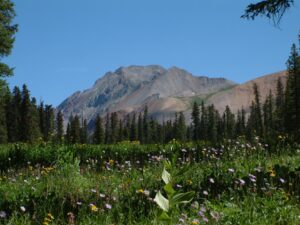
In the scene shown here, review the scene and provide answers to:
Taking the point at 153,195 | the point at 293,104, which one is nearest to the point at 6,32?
the point at 153,195

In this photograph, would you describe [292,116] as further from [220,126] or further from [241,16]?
[220,126]

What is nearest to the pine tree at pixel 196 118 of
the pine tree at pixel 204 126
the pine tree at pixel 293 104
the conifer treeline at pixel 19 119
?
the pine tree at pixel 204 126

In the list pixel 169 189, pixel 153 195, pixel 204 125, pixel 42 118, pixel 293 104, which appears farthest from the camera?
pixel 204 125

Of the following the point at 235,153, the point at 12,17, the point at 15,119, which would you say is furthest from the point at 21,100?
the point at 235,153

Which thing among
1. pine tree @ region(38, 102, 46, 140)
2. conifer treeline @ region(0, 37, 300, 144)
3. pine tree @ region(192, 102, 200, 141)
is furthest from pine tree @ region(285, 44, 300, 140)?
pine tree @ region(192, 102, 200, 141)

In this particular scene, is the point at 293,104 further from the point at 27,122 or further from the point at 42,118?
→ the point at 42,118

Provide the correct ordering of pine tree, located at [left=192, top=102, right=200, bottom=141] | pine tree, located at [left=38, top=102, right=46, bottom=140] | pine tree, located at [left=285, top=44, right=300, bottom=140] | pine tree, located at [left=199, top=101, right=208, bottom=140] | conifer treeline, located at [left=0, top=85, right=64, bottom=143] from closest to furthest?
pine tree, located at [left=285, top=44, right=300, bottom=140] < conifer treeline, located at [left=0, top=85, right=64, bottom=143] < pine tree, located at [left=38, top=102, right=46, bottom=140] < pine tree, located at [left=192, top=102, right=200, bottom=141] < pine tree, located at [left=199, top=101, right=208, bottom=140]

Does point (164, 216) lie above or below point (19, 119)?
below

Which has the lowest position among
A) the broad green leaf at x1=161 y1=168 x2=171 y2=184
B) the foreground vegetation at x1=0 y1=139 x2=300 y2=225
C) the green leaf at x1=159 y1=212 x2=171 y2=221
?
the foreground vegetation at x1=0 y1=139 x2=300 y2=225

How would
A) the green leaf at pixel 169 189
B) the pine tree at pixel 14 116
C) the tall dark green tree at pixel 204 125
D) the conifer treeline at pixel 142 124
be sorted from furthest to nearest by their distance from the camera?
the tall dark green tree at pixel 204 125
the pine tree at pixel 14 116
the conifer treeline at pixel 142 124
the green leaf at pixel 169 189

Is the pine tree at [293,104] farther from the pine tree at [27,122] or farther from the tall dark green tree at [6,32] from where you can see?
the pine tree at [27,122]

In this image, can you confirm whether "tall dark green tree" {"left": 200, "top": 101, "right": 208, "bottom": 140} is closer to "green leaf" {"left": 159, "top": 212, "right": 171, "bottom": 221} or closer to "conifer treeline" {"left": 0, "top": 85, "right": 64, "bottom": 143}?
"conifer treeline" {"left": 0, "top": 85, "right": 64, "bottom": 143}

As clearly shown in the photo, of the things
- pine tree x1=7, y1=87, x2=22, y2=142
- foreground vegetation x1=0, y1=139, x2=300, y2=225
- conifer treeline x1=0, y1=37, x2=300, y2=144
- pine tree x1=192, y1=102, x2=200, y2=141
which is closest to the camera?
foreground vegetation x1=0, y1=139, x2=300, y2=225

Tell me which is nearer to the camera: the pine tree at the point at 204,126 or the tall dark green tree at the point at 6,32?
the tall dark green tree at the point at 6,32
